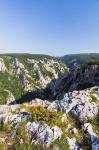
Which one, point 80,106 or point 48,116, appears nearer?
point 48,116

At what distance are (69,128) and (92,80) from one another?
93.7 metres

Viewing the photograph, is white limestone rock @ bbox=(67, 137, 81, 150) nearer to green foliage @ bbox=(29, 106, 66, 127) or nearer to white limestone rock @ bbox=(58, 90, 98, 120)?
green foliage @ bbox=(29, 106, 66, 127)

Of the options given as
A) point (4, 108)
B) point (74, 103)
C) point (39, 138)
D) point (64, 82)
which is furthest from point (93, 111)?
point (64, 82)

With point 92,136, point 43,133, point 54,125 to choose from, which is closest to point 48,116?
point 54,125

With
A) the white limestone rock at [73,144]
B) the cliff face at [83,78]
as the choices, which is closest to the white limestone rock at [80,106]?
the white limestone rock at [73,144]

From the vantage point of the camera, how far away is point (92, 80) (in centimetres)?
13112

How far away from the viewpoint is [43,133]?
37844 millimetres

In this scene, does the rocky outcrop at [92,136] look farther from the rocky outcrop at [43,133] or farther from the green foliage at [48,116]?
the rocky outcrop at [43,133]

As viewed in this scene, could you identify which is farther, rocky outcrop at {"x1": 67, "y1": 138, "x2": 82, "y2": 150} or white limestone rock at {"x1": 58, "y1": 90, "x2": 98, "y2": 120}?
white limestone rock at {"x1": 58, "y1": 90, "x2": 98, "y2": 120}

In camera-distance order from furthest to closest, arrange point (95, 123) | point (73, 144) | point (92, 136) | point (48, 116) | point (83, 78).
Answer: point (83, 78), point (95, 123), point (48, 116), point (92, 136), point (73, 144)

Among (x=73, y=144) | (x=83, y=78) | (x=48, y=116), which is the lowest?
(x=83, y=78)

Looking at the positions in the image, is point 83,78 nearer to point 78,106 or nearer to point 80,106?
point 80,106

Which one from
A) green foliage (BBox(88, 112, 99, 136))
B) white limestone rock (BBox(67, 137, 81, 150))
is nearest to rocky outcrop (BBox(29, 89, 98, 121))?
green foliage (BBox(88, 112, 99, 136))

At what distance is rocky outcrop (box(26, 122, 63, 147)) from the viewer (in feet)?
121
